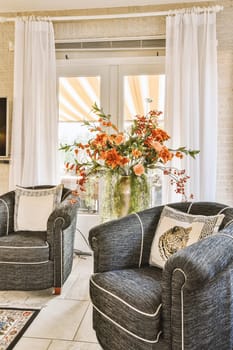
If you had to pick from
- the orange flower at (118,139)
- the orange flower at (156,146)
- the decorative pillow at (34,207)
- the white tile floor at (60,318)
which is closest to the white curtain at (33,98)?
the decorative pillow at (34,207)

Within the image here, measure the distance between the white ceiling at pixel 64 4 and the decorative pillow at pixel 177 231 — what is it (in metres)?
2.41

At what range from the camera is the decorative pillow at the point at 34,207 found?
9.30ft

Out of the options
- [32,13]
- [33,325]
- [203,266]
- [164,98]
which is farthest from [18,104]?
[203,266]

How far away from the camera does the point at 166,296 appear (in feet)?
4.75

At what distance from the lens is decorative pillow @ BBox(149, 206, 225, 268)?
1.85 meters

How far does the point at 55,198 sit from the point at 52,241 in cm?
53

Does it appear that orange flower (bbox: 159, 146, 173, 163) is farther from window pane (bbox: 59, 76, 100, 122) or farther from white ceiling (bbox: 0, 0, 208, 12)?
white ceiling (bbox: 0, 0, 208, 12)

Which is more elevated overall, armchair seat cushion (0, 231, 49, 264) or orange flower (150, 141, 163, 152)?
orange flower (150, 141, 163, 152)

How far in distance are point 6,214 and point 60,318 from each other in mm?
1088

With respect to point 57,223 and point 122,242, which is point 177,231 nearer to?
point 122,242

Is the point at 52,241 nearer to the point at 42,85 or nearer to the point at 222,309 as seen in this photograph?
the point at 222,309

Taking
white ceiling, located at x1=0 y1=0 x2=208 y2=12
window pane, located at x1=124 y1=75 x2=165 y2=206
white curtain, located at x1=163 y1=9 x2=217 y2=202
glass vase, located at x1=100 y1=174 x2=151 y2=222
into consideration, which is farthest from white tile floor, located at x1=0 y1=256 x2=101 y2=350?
white ceiling, located at x1=0 y1=0 x2=208 y2=12

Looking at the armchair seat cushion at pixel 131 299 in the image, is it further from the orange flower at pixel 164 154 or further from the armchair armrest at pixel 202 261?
the orange flower at pixel 164 154

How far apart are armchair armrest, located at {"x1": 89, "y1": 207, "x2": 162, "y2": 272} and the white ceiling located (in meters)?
2.42
